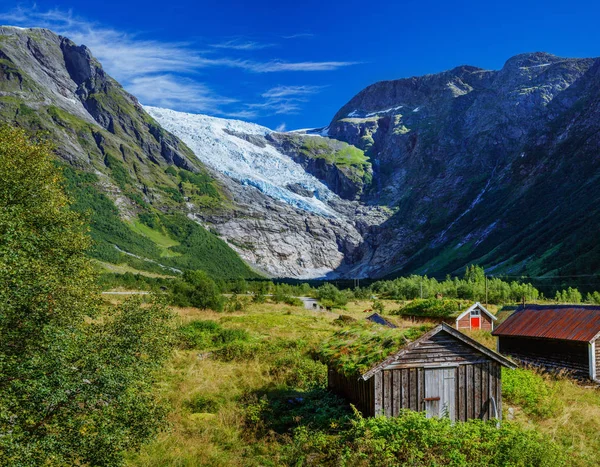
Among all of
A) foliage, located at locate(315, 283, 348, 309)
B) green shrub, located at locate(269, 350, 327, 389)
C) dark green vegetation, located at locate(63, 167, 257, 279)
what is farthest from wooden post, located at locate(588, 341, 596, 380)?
dark green vegetation, located at locate(63, 167, 257, 279)

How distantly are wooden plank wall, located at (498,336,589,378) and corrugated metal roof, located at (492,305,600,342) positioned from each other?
0.52 metres

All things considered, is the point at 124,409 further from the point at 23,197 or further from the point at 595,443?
the point at 595,443

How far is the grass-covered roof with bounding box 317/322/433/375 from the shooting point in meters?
17.0

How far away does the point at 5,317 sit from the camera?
10336mm

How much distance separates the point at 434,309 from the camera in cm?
5916

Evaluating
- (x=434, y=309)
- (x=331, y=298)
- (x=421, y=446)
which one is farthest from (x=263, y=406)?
(x=331, y=298)

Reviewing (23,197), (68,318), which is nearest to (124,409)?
(68,318)

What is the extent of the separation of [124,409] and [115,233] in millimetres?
175367

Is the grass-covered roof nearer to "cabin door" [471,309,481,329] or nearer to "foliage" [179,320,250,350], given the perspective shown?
"foliage" [179,320,250,350]

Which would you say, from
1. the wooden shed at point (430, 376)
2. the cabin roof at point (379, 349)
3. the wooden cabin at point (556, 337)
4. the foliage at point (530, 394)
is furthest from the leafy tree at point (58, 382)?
the wooden cabin at point (556, 337)

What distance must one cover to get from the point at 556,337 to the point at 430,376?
57.8 ft

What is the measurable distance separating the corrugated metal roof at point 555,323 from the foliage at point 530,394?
5.27m

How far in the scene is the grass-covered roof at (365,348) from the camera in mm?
17016

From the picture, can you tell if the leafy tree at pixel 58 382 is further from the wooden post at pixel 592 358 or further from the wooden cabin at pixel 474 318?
the wooden cabin at pixel 474 318
